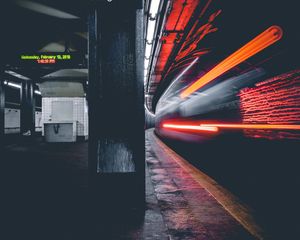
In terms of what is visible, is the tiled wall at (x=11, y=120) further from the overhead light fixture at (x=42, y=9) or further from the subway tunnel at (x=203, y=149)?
the subway tunnel at (x=203, y=149)

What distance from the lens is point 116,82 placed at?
3.19m

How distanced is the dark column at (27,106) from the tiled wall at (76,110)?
2.17 meters

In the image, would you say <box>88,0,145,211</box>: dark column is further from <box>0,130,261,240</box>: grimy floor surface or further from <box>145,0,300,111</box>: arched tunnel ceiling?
<box>145,0,300,111</box>: arched tunnel ceiling

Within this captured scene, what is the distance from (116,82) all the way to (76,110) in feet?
39.8

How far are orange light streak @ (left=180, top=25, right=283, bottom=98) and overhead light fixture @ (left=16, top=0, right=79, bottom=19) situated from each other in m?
4.37

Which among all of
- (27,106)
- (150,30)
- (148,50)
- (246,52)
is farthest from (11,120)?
(246,52)

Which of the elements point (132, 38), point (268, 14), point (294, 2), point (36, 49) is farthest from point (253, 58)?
point (36, 49)

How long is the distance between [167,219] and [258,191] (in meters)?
1.61

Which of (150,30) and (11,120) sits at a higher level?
(150,30)

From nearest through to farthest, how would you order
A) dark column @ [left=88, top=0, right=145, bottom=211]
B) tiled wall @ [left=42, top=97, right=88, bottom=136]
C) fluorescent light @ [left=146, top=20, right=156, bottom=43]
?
1. dark column @ [left=88, top=0, right=145, bottom=211]
2. fluorescent light @ [left=146, top=20, right=156, bottom=43]
3. tiled wall @ [left=42, top=97, right=88, bottom=136]

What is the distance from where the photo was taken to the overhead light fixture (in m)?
6.62

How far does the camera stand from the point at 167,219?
9.29 ft

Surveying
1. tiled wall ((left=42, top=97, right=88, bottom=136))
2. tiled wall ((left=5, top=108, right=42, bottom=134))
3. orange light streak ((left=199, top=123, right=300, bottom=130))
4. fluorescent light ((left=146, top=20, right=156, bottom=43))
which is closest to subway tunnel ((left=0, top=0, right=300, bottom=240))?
orange light streak ((left=199, top=123, right=300, bottom=130))

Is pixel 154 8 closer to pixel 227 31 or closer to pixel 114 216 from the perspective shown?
pixel 227 31
